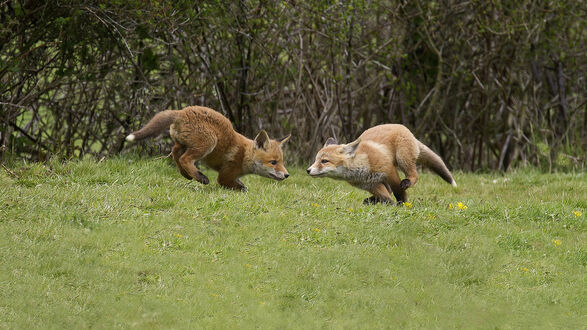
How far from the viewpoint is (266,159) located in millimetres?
9367

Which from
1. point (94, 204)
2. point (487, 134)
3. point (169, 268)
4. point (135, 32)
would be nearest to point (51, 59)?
point (135, 32)

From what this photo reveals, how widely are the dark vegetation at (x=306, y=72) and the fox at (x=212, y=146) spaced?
6.56 feet

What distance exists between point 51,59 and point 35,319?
6.75 metres

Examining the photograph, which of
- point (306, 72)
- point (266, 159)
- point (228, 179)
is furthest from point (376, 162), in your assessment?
point (306, 72)

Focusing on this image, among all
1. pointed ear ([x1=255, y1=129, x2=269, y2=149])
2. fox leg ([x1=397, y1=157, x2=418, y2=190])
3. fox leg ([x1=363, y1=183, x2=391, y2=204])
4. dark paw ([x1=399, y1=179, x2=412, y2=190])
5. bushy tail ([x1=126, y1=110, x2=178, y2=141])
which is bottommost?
fox leg ([x1=363, y1=183, x2=391, y2=204])

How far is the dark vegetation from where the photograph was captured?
10.8 meters

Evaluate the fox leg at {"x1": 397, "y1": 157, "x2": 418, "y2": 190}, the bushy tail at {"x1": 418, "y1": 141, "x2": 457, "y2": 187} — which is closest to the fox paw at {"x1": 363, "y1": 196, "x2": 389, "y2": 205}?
the fox leg at {"x1": 397, "y1": 157, "x2": 418, "y2": 190}

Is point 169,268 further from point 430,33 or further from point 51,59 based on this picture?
point 430,33

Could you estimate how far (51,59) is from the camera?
36.0 ft

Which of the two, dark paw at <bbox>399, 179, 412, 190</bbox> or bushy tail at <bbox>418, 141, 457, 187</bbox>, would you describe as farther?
bushy tail at <bbox>418, 141, 457, 187</bbox>

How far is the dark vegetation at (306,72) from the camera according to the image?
10.8 metres

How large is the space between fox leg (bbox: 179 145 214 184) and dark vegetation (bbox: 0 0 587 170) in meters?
2.39

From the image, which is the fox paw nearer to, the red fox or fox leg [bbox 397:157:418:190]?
the red fox

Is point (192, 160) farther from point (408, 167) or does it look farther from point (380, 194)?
point (408, 167)
